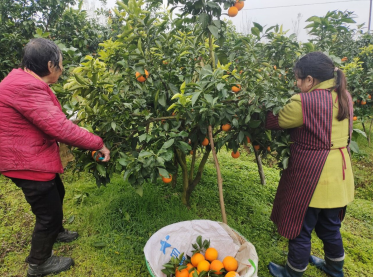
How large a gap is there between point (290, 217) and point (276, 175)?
6.15 ft

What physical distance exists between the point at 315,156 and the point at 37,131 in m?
1.71

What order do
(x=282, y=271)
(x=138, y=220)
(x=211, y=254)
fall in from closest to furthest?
(x=211, y=254)
(x=282, y=271)
(x=138, y=220)

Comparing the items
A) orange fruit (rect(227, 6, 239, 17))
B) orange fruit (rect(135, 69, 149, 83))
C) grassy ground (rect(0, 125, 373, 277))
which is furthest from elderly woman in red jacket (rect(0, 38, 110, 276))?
orange fruit (rect(227, 6, 239, 17))

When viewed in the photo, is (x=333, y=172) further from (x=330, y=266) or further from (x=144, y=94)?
(x=144, y=94)

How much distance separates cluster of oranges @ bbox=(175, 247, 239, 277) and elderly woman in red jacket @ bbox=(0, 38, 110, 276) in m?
0.87

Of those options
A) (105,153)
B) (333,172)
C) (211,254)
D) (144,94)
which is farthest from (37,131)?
(333,172)

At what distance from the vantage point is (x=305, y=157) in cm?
162

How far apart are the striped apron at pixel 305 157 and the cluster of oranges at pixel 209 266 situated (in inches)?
16.8

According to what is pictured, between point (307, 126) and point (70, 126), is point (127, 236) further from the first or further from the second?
point (307, 126)

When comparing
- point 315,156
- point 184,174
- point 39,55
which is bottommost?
point 184,174

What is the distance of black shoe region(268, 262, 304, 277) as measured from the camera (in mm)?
1790

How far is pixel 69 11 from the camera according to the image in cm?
343

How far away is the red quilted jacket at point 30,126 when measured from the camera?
143 centimetres

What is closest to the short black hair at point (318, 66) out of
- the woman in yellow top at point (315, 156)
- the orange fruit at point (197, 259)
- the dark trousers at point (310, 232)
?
the woman in yellow top at point (315, 156)
